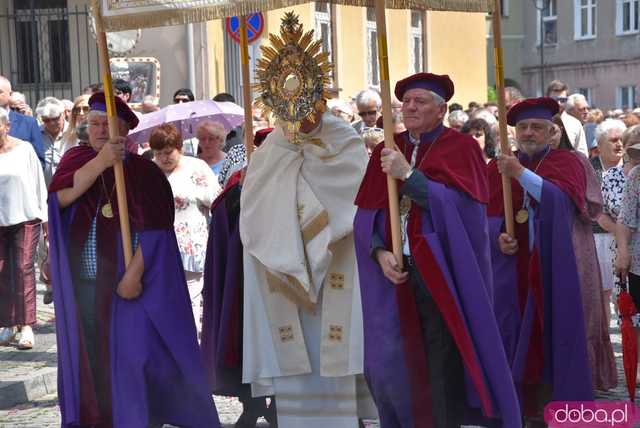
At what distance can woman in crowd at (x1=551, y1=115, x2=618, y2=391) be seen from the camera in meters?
8.75

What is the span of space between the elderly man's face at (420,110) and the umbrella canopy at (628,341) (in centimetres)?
247

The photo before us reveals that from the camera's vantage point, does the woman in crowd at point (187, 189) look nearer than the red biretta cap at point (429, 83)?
No

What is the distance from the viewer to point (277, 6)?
6875 millimetres

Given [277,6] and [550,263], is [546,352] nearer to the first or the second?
[550,263]

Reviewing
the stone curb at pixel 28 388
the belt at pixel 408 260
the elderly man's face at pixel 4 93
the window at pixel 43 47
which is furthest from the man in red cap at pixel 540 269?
the window at pixel 43 47

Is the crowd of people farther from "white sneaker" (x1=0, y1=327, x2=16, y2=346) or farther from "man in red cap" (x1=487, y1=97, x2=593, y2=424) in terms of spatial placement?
"white sneaker" (x1=0, y1=327, x2=16, y2=346)

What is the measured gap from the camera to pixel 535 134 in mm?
8516

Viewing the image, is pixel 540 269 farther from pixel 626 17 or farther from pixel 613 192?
pixel 626 17

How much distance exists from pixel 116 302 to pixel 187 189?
2778 millimetres

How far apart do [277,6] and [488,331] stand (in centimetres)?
197

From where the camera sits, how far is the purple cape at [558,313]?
807 centimetres

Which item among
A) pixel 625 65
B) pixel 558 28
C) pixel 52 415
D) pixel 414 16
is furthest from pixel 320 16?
pixel 558 28

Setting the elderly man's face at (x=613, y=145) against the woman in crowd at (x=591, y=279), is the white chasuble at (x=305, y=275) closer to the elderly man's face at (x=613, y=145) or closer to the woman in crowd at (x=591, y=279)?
the woman in crowd at (x=591, y=279)

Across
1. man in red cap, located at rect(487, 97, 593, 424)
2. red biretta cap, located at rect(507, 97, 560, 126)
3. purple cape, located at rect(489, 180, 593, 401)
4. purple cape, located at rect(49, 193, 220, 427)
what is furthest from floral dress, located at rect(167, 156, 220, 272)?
purple cape, located at rect(489, 180, 593, 401)
